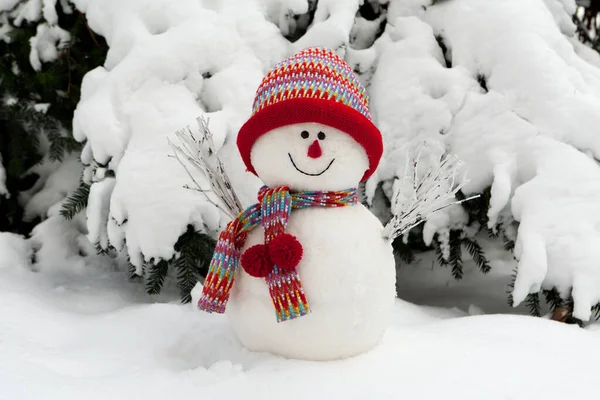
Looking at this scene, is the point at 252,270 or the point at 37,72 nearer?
the point at 252,270

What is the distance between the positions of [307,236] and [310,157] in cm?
20

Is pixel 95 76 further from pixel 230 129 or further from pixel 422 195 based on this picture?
pixel 422 195

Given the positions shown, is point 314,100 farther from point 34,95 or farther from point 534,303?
point 34,95

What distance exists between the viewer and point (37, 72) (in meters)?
2.20

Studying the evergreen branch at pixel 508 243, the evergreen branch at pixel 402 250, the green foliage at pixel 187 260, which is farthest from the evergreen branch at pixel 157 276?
the evergreen branch at pixel 508 243

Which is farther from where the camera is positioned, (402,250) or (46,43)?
(46,43)

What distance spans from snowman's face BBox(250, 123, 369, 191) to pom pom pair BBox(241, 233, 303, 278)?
0.53 feet

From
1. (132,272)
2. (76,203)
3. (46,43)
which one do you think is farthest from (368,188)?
(46,43)

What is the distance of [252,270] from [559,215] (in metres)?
1.03

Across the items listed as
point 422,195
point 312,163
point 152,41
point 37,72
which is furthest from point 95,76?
point 422,195

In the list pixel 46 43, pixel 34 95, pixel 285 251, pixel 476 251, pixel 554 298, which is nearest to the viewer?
pixel 285 251

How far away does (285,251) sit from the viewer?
1.16 meters

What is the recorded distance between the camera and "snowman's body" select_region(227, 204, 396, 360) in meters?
1.20

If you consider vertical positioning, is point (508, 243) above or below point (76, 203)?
below
